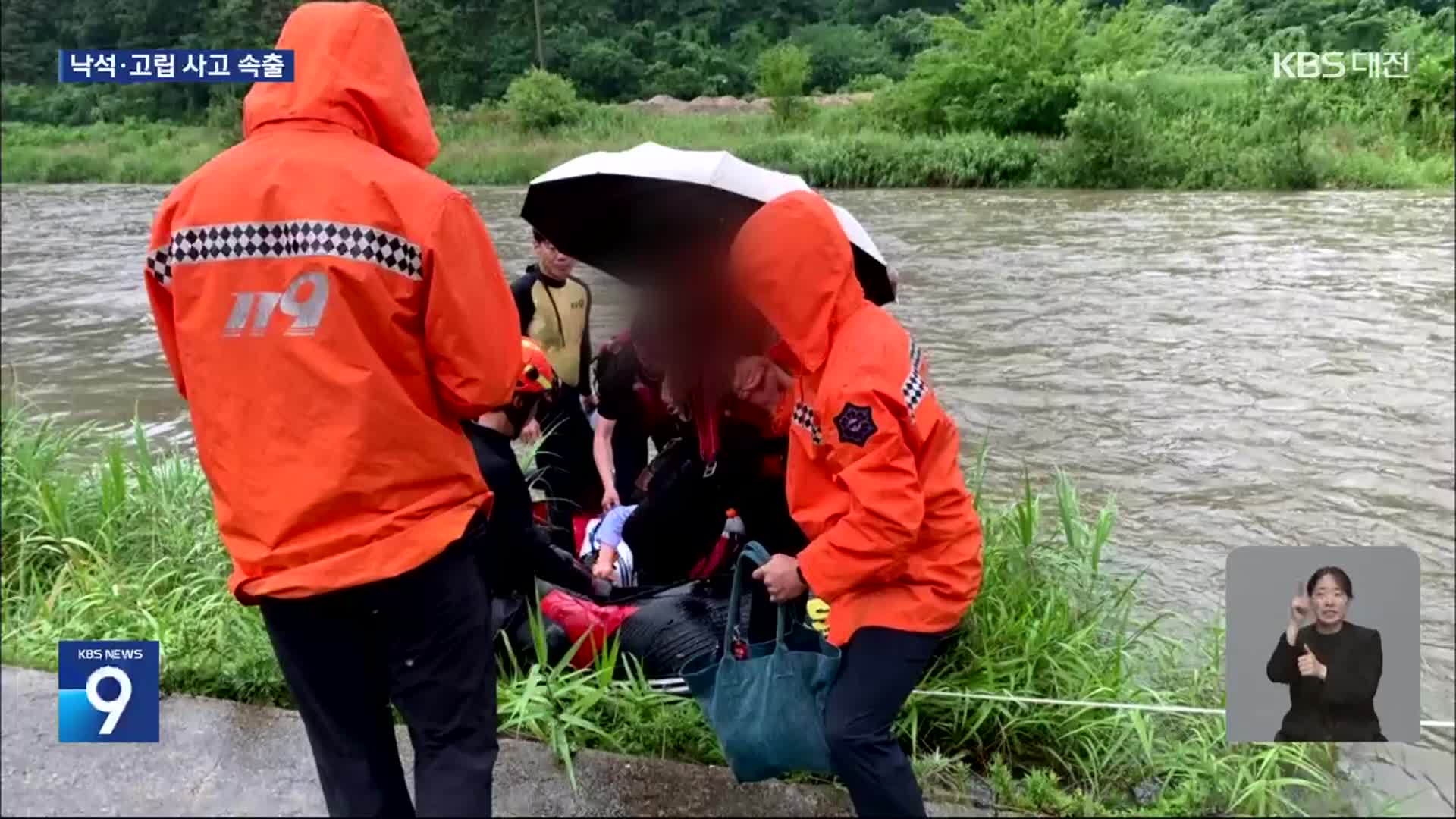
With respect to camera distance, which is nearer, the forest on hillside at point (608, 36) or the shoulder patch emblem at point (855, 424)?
the shoulder patch emblem at point (855, 424)

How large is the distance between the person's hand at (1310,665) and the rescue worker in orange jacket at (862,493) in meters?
0.83

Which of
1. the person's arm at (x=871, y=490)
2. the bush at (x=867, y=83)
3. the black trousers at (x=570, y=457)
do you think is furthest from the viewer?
the bush at (x=867, y=83)

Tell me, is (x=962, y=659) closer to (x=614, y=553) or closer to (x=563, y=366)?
(x=614, y=553)

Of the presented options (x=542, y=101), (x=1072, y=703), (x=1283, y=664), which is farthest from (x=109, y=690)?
(x=542, y=101)

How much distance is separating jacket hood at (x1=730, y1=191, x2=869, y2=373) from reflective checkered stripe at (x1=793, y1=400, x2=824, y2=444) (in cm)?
8

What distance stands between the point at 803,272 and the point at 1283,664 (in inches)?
57.2

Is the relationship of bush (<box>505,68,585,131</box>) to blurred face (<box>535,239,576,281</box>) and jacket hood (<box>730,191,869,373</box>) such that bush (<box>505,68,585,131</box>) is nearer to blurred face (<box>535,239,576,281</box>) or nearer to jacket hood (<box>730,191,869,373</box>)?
blurred face (<box>535,239,576,281</box>)

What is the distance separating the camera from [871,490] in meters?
2.36

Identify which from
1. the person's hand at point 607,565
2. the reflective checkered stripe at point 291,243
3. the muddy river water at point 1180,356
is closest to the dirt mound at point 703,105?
the muddy river water at point 1180,356

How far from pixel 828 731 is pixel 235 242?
1500 millimetres

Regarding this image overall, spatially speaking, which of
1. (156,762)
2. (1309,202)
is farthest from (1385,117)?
(156,762)

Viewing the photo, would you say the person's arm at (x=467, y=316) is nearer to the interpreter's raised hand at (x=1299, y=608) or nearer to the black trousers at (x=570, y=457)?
the interpreter's raised hand at (x=1299, y=608)

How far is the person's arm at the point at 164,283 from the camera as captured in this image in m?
2.21

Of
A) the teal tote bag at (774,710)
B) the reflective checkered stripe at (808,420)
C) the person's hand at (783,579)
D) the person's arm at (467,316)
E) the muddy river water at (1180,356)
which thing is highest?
the person's arm at (467,316)
